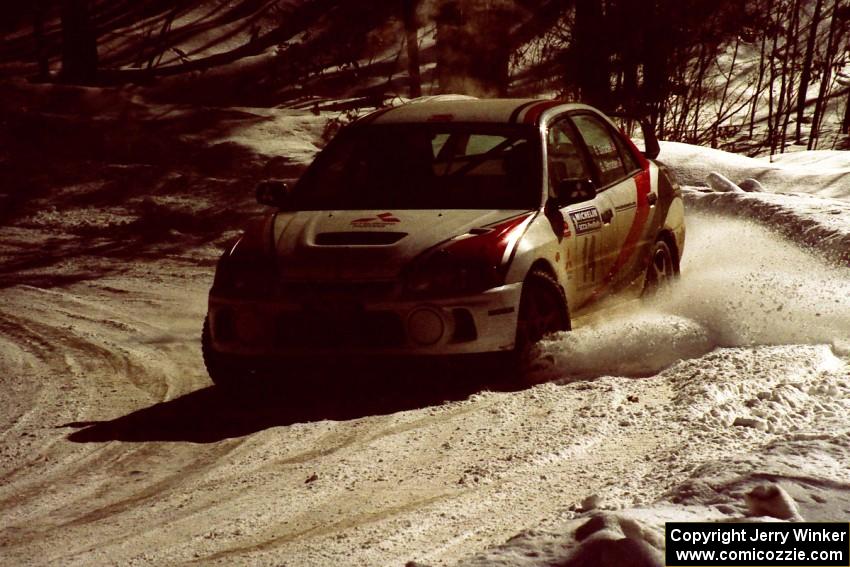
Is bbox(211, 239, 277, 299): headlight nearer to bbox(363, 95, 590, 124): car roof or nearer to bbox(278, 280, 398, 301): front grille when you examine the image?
bbox(278, 280, 398, 301): front grille

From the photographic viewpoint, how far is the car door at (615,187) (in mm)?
8578

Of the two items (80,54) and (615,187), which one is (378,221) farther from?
(80,54)

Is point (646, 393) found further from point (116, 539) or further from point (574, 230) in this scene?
point (116, 539)

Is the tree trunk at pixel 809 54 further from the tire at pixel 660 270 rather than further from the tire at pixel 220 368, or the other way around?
the tire at pixel 220 368

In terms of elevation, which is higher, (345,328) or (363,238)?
(363,238)

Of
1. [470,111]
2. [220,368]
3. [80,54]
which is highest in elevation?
[470,111]

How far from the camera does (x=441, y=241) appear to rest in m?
7.36

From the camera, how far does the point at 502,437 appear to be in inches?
254

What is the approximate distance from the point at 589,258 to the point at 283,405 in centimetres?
196

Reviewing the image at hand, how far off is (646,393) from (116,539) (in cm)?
300

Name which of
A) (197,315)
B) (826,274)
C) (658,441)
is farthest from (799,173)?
(658,441)

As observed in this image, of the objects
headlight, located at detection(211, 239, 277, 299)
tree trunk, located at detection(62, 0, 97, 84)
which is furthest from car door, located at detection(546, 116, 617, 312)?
tree trunk, located at detection(62, 0, 97, 84)

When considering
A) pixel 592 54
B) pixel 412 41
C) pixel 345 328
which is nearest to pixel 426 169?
pixel 345 328

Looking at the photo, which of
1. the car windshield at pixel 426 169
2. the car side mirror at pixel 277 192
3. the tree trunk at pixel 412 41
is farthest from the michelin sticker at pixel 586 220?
the tree trunk at pixel 412 41
